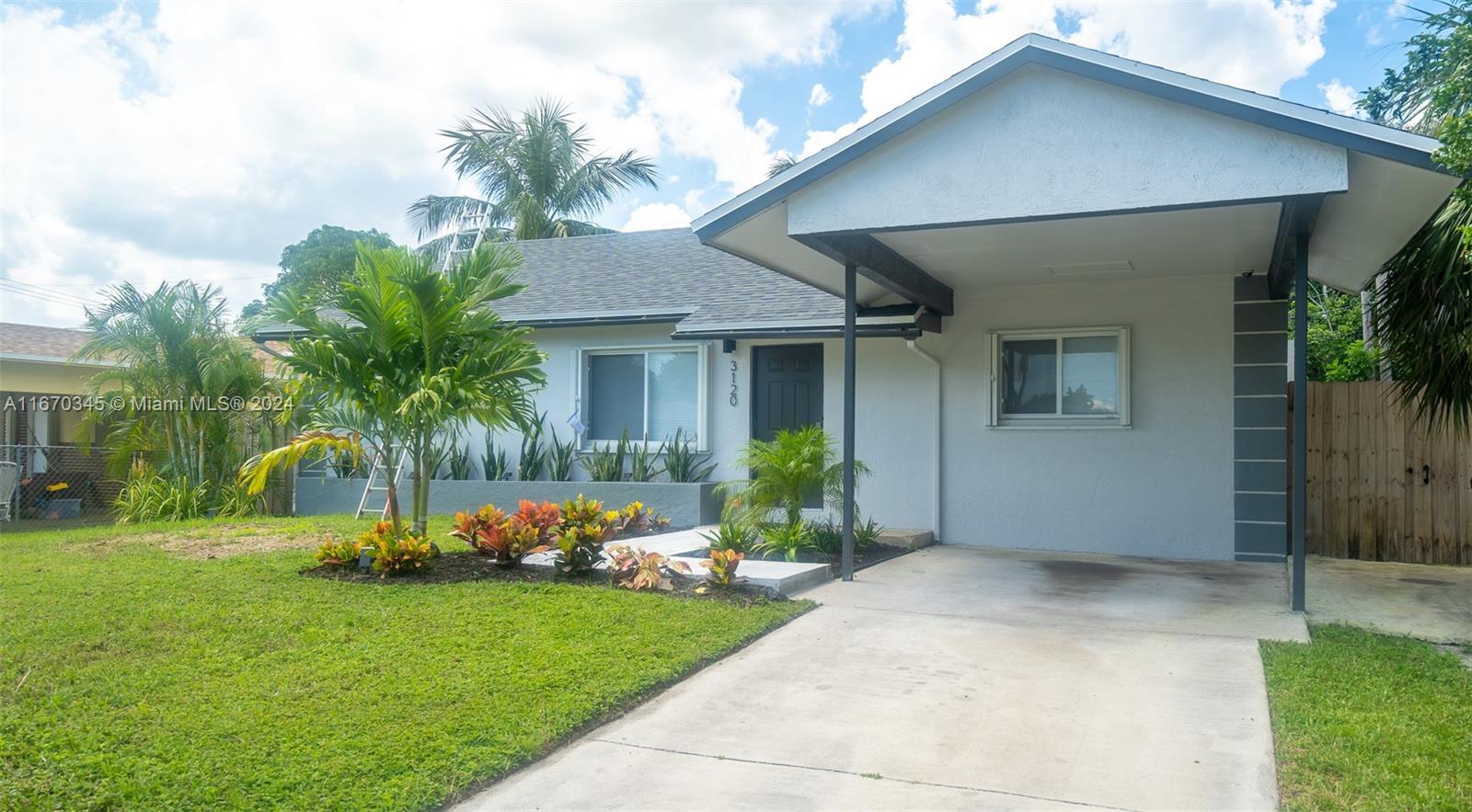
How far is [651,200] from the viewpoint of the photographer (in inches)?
1288

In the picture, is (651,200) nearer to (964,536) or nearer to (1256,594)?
(964,536)

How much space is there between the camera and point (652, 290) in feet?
46.4

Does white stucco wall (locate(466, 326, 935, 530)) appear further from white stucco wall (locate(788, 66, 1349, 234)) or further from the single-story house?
white stucco wall (locate(788, 66, 1349, 234))

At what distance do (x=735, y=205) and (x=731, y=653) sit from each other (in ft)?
11.5

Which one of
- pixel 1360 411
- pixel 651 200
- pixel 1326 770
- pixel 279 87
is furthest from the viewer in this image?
pixel 651 200

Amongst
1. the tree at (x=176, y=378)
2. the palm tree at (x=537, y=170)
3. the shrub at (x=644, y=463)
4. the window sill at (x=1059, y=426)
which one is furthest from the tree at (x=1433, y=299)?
the palm tree at (x=537, y=170)

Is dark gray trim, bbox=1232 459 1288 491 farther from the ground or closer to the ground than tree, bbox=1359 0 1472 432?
closer to the ground

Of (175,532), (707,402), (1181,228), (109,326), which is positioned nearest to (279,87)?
(109,326)

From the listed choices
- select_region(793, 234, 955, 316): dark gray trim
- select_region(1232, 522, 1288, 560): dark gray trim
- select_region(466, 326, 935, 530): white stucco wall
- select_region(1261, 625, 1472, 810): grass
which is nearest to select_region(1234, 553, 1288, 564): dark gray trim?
select_region(1232, 522, 1288, 560): dark gray trim

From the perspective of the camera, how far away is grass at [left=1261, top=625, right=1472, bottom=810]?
3771mm

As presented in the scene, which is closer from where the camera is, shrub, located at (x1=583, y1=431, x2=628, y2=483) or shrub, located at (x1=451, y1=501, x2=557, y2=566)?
shrub, located at (x1=451, y1=501, x2=557, y2=566)

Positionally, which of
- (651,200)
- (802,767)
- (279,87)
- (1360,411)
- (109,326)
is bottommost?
(802,767)

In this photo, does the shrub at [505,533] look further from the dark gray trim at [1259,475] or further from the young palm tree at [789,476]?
the dark gray trim at [1259,475]

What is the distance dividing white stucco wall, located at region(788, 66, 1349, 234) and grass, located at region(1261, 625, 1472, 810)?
283cm
